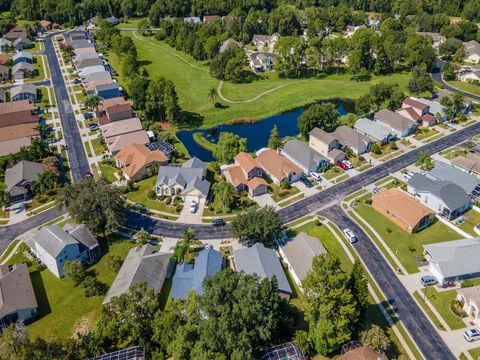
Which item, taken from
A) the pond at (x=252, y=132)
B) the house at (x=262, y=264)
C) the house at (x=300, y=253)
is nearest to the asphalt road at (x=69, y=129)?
the pond at (x=252, y=132)

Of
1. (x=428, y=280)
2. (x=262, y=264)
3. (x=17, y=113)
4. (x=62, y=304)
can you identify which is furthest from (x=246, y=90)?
(x=62, y=304)

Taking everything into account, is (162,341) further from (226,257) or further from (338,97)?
(338,97)

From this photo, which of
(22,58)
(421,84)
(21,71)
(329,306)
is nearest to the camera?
(329,306)

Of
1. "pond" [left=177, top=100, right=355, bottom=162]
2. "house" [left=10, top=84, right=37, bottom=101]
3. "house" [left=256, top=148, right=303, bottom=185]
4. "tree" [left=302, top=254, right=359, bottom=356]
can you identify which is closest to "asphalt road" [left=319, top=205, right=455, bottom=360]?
"tree" [left=302, top=254, right=359, bottom=356]

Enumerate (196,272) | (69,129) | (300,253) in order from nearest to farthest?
(196,272) < (300,253) < (69,129)

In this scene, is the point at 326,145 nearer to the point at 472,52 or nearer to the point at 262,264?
the point at 262,264

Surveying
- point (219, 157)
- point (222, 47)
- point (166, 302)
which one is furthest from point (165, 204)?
point (222, 47)

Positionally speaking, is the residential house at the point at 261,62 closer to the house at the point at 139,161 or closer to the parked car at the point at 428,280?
the house at the point at 139,161
